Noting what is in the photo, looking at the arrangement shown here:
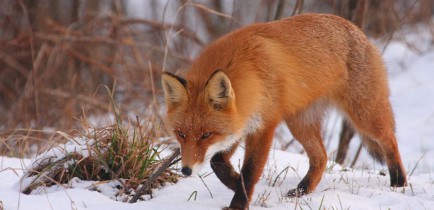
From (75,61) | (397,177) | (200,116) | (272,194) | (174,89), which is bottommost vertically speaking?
(75,61)

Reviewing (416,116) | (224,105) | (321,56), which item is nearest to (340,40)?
(321,56)

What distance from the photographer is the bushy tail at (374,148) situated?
4.68m

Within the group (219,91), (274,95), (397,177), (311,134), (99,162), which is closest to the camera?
(219,91)

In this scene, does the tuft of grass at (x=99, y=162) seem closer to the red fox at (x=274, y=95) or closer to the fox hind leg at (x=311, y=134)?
the red fox at (x=274, y=95)

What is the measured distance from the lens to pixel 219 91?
3.38m

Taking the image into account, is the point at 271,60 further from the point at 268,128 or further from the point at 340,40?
the point at 340,40

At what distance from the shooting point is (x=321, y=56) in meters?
4.20

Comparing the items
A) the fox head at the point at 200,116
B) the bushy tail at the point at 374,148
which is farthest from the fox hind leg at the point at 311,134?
the fox head at the point at 200,116

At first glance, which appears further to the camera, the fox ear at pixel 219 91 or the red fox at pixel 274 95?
the red fox at pixel 274 95

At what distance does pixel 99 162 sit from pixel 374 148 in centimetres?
233

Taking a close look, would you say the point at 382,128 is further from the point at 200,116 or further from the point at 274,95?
the point at 200,116

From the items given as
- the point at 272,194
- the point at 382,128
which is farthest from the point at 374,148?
the point at 272,194

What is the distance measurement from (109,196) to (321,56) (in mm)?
1862

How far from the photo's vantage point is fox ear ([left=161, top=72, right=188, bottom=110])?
3387 mm
